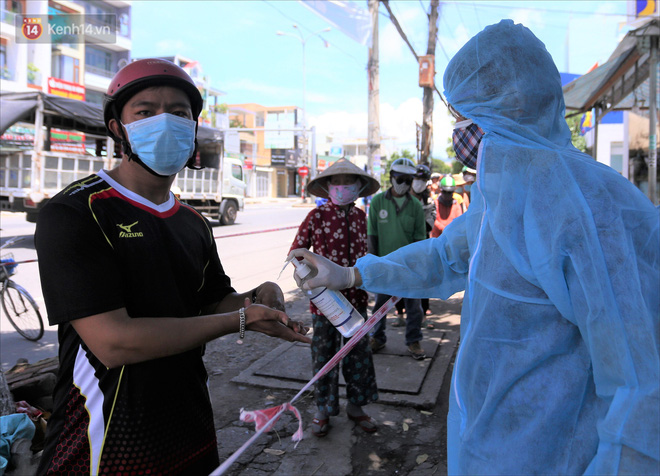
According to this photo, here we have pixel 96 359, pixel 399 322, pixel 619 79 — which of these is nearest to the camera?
pixel 96 359

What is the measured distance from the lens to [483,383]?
141 cm

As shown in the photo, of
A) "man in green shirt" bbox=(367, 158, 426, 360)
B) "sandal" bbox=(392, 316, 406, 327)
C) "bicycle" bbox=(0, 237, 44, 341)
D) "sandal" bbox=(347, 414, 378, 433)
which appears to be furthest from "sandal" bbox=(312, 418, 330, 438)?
"bicycle" bbox=(0, 237, 44, 341)

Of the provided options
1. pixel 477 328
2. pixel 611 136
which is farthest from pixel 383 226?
pixel 611 136

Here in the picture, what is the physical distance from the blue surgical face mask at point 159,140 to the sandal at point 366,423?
268 cm

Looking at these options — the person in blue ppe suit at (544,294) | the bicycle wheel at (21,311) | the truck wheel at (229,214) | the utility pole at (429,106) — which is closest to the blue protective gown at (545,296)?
the person in blue ppe suit at (544,294)

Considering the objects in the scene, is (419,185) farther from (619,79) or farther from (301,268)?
(619,79)

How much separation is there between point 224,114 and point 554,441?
171 feet

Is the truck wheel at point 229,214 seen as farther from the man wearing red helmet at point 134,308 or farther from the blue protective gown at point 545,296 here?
the blue protective gown at point 545,296

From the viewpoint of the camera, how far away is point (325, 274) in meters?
1.94

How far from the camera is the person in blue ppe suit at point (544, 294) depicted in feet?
3.91

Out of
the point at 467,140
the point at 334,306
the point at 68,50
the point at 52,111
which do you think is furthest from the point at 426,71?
the point at 68,50

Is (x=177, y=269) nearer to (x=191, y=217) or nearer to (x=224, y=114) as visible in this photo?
(x=191, y=217)

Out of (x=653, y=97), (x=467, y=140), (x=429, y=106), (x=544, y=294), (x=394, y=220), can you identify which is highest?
(x=429, y=106)

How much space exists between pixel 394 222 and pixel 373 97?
29.7ft
